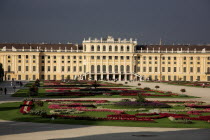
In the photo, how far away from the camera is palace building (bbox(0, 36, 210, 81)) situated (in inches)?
3568

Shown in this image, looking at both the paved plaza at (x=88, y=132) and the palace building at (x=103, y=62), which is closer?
the paved plaza at (x=88, y=132)

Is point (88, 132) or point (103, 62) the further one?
point (103, 62)

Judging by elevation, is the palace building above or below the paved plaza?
above

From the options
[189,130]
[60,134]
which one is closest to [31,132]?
[60,134]

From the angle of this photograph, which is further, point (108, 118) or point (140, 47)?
point (140, 47)

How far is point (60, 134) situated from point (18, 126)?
2729 mm

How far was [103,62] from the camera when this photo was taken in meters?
92.7

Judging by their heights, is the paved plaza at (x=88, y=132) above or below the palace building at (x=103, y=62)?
below

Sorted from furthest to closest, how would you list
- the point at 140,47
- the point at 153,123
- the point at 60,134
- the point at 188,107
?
1. the point at 140,47
2. the point at 188,107
3. the point at 153,123
4. the point at 60,134

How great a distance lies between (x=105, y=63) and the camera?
304 ft

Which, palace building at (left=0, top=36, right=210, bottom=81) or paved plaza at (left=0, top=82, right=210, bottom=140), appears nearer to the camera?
paved plaza at (left=0, top=82, right=210, bottom=140)

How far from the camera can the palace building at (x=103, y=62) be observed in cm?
9062

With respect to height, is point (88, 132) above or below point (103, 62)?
below

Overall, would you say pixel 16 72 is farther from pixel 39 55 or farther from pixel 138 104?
pixel 138 104
